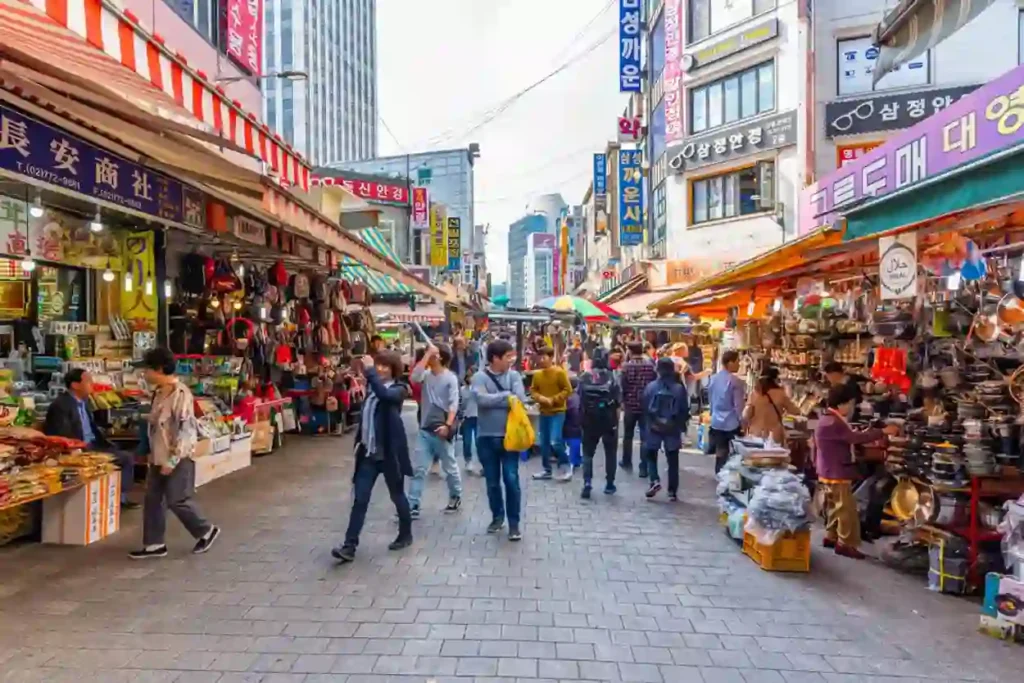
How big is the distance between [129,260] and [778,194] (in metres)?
17.0

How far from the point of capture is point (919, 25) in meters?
5.45

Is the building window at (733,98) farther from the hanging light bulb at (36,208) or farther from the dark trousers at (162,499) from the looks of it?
the dark trousers at (162,499)

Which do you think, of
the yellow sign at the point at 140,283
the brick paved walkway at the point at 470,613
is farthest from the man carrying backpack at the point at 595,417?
the yellow sign at the point at 140,283

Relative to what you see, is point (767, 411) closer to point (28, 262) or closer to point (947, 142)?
point (947, 142)

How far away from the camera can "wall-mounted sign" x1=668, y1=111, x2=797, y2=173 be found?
1984 centimetres

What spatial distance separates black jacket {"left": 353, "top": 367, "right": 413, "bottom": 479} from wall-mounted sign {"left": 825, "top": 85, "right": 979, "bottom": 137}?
54.2 ft

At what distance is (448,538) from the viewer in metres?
6.67

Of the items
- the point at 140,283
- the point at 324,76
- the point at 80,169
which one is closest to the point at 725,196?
the point at 140,283

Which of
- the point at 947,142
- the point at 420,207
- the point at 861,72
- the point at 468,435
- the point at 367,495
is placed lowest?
the point at 468,435

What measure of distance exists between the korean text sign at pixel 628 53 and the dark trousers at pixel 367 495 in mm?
23756

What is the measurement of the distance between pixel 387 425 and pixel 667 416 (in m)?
3.61

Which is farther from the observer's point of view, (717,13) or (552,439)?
(717,13)

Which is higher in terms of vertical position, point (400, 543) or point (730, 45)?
point (730, 45)

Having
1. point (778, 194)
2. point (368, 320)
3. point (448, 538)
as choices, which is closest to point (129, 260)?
point (448, 538)
